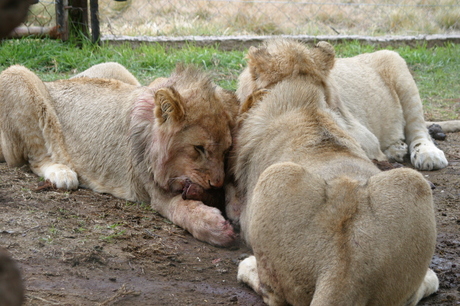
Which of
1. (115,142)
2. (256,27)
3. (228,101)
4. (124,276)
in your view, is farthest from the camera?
(256,27)

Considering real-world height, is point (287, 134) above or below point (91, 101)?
above

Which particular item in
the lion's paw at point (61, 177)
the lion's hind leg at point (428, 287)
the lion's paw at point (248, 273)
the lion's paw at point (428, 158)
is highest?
the lion's hind leg at point (428, 287)

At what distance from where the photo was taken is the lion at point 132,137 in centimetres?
439

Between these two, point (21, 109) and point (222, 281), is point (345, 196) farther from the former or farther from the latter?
point (21, 109)

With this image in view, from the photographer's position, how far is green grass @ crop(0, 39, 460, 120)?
860 centimetres

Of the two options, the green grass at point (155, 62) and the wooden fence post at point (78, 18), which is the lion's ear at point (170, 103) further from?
the wooden fence post at point (78, 18)

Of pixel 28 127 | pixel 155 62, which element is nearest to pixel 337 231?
pixel 28 127

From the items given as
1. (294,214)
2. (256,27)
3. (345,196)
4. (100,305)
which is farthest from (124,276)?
(256,27)

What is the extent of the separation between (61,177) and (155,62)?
4.18 metres

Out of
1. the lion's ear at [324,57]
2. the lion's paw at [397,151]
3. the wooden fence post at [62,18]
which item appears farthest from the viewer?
the wooden fence post at [62,18]

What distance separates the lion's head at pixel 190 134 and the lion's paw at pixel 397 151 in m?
2.49

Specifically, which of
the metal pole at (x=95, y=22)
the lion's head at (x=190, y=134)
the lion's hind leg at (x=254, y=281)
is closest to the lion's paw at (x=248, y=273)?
the lion's hind leg at (x=254, y=281)

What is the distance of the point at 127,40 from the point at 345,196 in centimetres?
756

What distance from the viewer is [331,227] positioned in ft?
9.41
